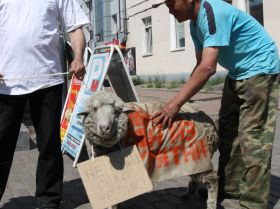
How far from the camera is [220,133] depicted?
5008 millimetres

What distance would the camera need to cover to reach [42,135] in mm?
4520

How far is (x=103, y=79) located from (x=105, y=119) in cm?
220

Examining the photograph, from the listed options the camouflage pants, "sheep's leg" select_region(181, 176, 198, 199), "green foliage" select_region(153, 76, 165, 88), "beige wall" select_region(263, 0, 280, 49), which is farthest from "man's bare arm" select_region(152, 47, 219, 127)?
"green foliage" select_region(153, 76, 165, 88)

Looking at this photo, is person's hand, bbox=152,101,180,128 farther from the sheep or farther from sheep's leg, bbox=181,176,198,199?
sheep's leg, bbox=181,176,198,199

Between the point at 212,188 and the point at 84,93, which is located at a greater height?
the point at 84,93

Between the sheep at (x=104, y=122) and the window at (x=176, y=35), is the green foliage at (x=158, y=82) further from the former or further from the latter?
the sheep at (x=104, y=122)

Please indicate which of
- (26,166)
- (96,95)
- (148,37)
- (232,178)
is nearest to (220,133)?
(232,178)

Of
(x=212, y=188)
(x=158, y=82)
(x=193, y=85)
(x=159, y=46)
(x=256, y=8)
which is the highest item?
(x=256, y=8)

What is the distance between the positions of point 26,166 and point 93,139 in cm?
326

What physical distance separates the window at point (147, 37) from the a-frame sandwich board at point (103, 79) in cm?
2019

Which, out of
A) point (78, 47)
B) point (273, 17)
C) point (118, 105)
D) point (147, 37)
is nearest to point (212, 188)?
point (118, 105)

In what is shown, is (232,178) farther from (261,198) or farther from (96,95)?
(96,95)

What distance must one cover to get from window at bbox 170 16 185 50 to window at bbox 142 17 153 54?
2.92 metres

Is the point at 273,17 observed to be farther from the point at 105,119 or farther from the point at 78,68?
the point at 105,119
